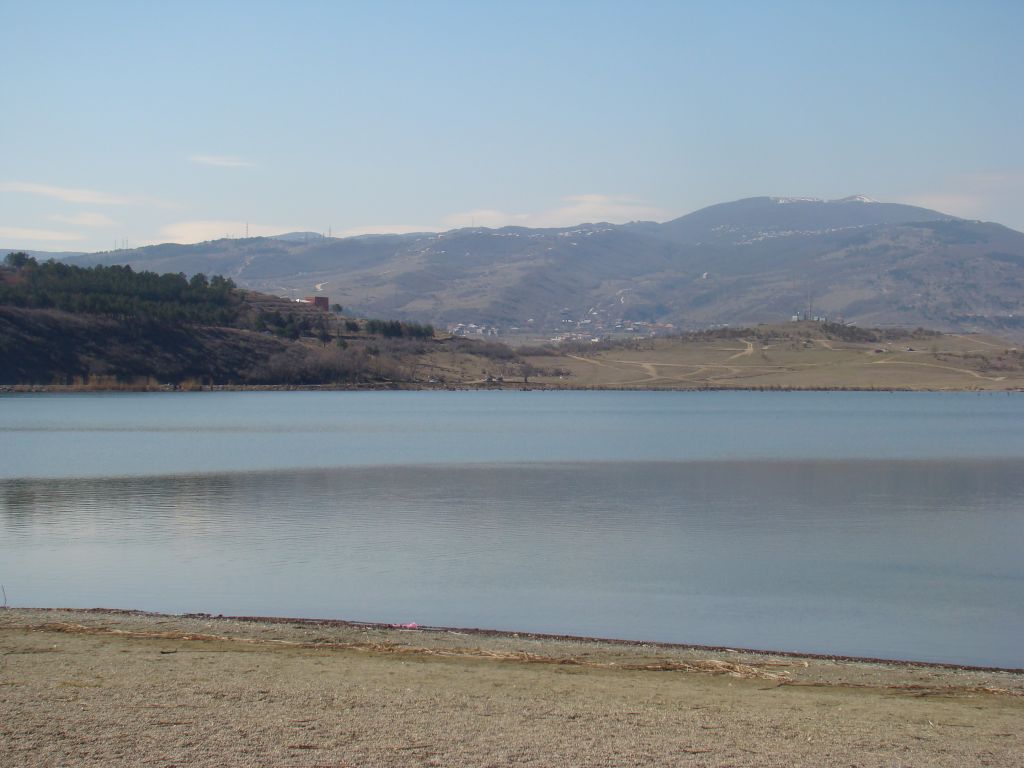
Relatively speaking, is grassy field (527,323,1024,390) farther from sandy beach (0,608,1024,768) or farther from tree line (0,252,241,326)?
sandy beach (0,608,1024,768)

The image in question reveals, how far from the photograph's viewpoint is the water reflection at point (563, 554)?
18.2 metres

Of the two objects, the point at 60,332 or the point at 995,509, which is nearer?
the point at 995,509

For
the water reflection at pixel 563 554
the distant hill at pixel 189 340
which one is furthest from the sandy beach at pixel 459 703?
the distant hill at pixel 189 340

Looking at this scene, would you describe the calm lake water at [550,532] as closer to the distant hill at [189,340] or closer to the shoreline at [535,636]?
the shoreline at [535,636]

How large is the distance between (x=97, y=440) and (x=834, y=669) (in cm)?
5062

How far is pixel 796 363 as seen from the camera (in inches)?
5541

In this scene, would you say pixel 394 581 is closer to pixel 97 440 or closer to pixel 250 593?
pixel 250 593

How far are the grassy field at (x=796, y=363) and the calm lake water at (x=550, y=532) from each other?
69975 millimetres

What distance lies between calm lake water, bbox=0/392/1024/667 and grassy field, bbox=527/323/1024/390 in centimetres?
6997

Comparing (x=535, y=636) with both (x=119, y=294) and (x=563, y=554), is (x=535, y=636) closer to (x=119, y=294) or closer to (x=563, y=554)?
(x=563, y=554)

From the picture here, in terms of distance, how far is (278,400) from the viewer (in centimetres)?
10850

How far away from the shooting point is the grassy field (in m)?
133

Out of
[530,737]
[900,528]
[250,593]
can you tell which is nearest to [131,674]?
[530,737]

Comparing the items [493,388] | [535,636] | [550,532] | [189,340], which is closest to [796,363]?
[493,388]
